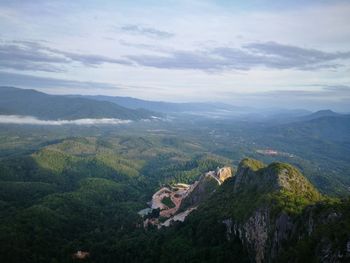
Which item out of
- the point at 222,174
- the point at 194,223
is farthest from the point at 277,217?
the point at 222,174

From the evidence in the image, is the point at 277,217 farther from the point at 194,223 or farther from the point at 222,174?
the point at 222,174

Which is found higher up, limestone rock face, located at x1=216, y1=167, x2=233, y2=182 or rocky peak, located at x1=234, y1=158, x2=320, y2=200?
rocky peak, located at x1=234, y1=158, x2=320, y2=200

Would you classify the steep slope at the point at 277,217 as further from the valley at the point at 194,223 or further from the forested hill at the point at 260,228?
the valley at the point at 194,223

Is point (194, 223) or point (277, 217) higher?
point (277, 217)

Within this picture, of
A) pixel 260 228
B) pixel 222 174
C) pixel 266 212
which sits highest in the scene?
pixel 266 212

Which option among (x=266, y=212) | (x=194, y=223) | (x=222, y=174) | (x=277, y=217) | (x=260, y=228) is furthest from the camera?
(x=222, y=174)

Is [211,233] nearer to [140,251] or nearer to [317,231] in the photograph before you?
[140,251]

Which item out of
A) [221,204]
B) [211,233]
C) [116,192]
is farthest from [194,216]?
[116,192]

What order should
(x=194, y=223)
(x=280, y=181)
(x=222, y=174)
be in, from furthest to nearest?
(x=222, y=174), (x=194, y=223), (x=280, y=181)

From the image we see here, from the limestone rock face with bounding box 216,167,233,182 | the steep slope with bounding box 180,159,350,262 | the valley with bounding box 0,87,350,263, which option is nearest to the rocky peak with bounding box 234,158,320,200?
the steep slope with bounding box 180,159,350,262

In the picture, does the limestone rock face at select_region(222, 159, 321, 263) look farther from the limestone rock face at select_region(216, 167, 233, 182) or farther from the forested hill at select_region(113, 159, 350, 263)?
the limestone rock face at select_region(216, 167, 233, 182)

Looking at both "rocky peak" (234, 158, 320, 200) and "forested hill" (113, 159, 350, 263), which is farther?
"rocky peak" (234, 158, 320, 200)
